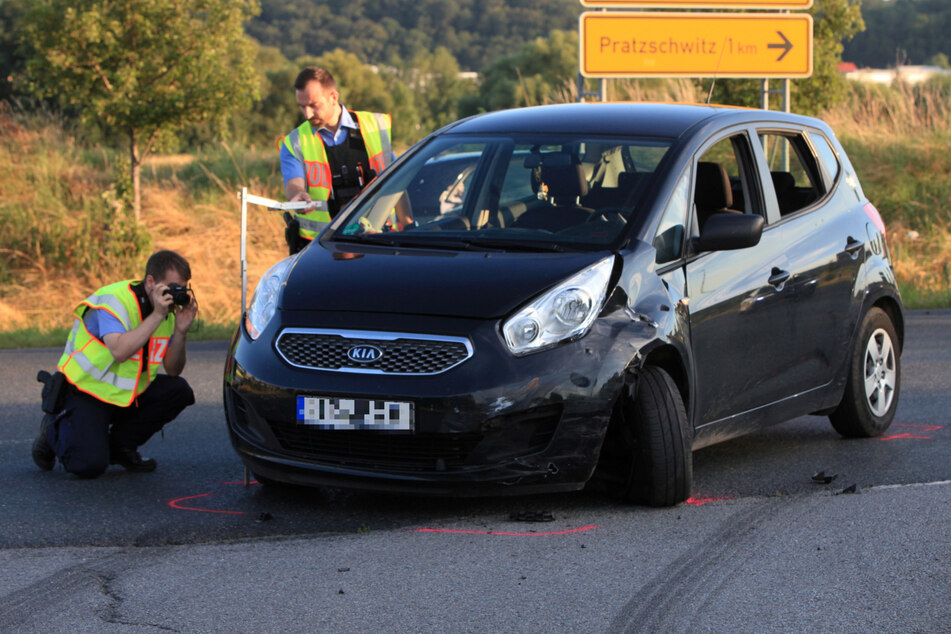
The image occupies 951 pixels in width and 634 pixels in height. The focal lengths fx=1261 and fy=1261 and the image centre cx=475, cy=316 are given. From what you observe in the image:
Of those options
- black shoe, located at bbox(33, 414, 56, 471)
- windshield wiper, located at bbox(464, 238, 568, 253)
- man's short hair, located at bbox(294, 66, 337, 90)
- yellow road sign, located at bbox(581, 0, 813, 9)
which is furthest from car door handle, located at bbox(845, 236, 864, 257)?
yellow road sign, located at bbox(581, 0, 813, 9)

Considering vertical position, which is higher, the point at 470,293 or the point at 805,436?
the point at 470,293

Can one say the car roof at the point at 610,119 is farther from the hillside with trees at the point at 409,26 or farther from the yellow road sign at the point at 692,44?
the hillside with trees at the point at 409,26

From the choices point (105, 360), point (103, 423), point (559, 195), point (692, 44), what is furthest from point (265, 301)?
point (692, 44)

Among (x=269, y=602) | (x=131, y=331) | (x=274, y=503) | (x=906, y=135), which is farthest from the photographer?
(x=906, y=135)

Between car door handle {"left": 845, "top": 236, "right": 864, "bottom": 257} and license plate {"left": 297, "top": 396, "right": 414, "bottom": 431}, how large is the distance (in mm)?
2916

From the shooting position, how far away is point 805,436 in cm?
700

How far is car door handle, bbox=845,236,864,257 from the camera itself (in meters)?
6.49

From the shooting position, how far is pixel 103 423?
6.00 meters

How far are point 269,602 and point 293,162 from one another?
3.93 meters

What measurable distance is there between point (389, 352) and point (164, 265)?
1.76 metres

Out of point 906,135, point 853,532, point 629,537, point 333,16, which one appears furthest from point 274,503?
point 333,16

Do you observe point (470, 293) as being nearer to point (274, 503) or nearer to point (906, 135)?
point (274, 503)

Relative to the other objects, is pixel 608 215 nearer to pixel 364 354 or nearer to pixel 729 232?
pixel 729 232

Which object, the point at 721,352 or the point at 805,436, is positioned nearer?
the point at 721,352
